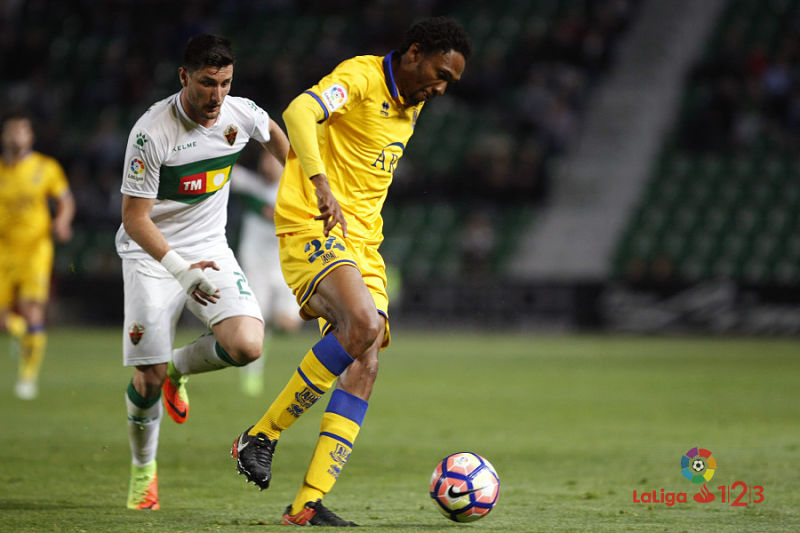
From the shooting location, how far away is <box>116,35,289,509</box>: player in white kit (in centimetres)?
523

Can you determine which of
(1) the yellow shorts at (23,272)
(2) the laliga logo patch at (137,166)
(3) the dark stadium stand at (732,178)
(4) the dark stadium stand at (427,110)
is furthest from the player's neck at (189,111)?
(4) the dark stadium stand at (427,110)

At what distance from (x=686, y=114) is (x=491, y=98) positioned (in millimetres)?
4107

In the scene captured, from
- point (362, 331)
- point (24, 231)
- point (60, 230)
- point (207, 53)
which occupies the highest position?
point (24, 231)

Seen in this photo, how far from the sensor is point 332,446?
4.87 meters

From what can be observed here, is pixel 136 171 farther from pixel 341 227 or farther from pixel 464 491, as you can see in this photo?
pixel 464 491

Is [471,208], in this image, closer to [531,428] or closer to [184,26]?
[184,26]

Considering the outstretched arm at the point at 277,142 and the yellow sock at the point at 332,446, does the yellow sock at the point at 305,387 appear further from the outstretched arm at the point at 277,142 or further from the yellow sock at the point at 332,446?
the outstretched arm at the point at 277,142

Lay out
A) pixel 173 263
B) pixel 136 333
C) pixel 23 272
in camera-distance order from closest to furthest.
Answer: pixel 173 263
pixel 136 333
pixel 23 272

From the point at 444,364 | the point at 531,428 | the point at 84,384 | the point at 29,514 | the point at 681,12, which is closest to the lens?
the point at 29,514

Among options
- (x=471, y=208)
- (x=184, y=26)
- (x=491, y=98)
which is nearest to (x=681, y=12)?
(x=491, y=98)

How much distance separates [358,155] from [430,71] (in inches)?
21.6

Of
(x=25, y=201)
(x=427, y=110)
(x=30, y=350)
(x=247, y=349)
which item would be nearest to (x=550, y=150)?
(x=427, y=110)

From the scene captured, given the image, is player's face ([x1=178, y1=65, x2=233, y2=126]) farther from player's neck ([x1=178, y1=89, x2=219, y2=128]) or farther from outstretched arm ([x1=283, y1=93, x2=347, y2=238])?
outstretched arm ([x1=283, y1=93, x2=347, y2=238])

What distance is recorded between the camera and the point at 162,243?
5191 mm
